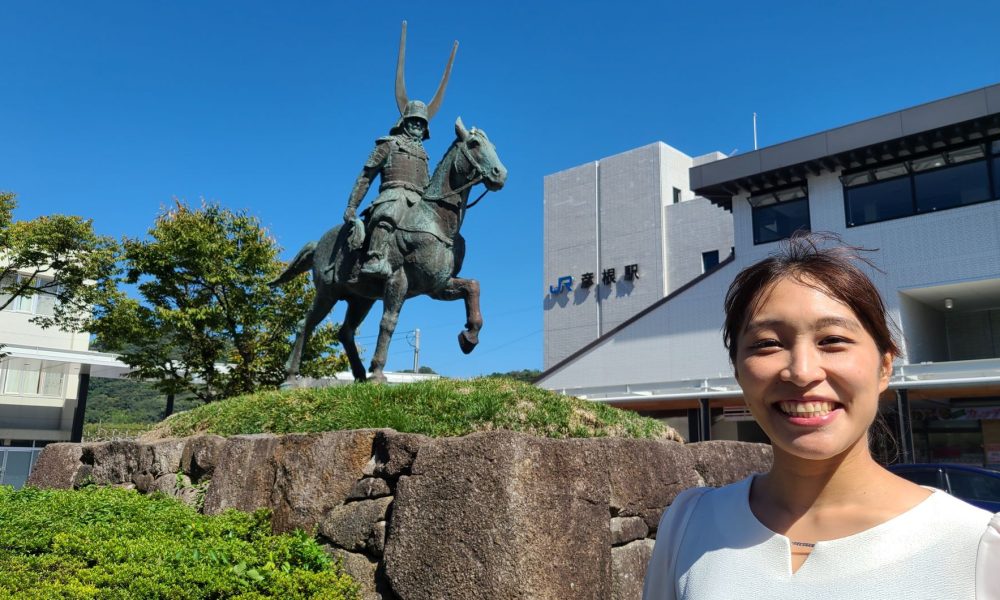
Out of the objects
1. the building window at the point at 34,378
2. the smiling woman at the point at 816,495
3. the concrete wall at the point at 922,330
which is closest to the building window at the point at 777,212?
the concrete wall at the point at 922,330

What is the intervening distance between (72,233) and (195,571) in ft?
66.6

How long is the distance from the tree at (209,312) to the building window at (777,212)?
16925 millimetres

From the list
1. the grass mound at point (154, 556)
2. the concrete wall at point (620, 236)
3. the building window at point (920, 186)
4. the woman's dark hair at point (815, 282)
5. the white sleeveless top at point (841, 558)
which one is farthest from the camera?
the concrete wall at point (620, 236)

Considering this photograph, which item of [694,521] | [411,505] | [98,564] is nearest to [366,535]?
[411,505]

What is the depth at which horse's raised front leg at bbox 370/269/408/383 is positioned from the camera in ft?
27.7

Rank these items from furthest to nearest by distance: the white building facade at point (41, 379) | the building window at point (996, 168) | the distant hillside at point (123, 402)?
the distant hillside at point (123, 402)
the white building facade at point (41, 379)
the building window at point (996, 168)

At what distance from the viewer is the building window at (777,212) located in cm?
2781

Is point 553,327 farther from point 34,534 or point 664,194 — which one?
point 34,534

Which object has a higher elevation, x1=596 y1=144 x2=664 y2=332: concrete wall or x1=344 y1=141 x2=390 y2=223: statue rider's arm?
x1=596 y1=144 x2=664 y2=332: concrete wall

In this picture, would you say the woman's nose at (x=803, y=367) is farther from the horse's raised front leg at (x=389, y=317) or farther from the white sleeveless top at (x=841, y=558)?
the horse's raised front leg at (x=389, y=317)

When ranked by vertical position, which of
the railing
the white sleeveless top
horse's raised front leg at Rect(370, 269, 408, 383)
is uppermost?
horse's raised front leg at Rect(370, 269, 408, 383)

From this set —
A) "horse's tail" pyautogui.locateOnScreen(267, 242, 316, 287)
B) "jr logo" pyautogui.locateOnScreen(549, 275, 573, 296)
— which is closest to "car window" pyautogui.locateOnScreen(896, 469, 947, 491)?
"horse's tail" pyautogui.locateOnScreen(267, 242, 316, 287)

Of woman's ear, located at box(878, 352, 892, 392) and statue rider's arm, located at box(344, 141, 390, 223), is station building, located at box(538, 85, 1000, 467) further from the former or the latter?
woman's ear, located at box(878, 352, 892, 392)

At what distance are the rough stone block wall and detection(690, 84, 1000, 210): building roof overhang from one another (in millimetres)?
→ 21829
